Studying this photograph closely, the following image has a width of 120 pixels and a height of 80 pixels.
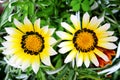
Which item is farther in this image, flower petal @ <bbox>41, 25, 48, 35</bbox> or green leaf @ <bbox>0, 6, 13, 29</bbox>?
green leaf @ <bbox>0, 6, 13, 29</bbox>

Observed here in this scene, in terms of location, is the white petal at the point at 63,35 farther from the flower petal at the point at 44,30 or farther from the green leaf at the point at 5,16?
the green leaf at the point at 5,16

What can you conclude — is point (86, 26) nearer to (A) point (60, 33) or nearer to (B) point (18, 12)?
(A) point (60, 33)

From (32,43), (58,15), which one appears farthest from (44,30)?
(58,15)

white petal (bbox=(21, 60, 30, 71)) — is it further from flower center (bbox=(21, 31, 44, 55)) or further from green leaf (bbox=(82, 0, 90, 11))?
green leaf (bbox=(82, 0, 90, 11))

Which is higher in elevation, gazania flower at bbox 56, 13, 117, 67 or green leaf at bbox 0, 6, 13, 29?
green leaf at bbox 0, 6, 13, 29

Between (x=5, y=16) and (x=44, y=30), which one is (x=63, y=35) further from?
(x=5, y=16)

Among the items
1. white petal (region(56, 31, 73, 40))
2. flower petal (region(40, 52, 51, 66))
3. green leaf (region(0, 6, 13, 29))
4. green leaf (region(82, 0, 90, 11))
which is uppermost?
green leaf (region(82, 0, 90, 11))

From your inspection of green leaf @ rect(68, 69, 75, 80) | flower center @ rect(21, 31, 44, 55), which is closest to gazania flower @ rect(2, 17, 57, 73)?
flower center @ rect(21, 31, 44, 55)
